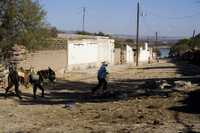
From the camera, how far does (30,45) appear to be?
34.2 meters

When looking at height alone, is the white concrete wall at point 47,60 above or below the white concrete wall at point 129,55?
above

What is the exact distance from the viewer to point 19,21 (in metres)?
32.9

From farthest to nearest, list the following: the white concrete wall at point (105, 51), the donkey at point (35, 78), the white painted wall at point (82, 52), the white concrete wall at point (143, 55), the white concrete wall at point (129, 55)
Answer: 1. the white concrete wall at point (143, 55)
2. the white concrete wall at point (129, 55)
3. the white concrete wall at point (105, 51)
4. the white painted wall at point (82, 52)
5. the donkey at point (35, 78)

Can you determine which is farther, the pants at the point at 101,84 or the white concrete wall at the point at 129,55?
the white concrete wall at the point at 129,55

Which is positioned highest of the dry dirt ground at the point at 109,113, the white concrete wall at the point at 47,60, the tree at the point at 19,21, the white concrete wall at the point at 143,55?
the tree at the point at 19,21

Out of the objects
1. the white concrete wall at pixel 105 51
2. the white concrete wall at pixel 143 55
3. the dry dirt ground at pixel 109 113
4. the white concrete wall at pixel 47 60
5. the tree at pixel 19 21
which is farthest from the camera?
the white concrete wall at pixel 143 55

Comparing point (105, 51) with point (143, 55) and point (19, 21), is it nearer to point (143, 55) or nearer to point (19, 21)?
point (19, 21)

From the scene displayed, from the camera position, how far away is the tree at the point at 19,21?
3250cm

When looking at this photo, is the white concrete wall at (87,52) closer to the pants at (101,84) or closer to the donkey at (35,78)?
the donkey at (35,78)

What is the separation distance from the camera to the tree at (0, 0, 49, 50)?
32.5 metres

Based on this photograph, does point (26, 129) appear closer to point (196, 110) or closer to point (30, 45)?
point (196, 110)

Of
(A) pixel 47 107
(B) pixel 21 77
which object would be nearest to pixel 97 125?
(A) pixel 47 107

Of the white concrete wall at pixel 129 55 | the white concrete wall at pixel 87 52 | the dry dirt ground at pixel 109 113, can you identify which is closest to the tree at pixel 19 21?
the dry dirt ground at pixel 109 113

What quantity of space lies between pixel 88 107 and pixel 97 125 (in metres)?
4.89
